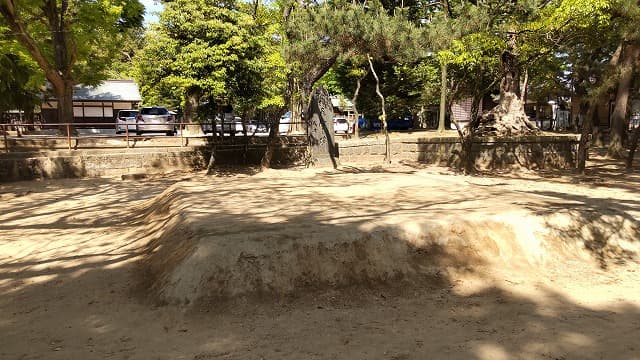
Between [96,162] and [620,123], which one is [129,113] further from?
[620,123]

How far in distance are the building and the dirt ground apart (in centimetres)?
2634

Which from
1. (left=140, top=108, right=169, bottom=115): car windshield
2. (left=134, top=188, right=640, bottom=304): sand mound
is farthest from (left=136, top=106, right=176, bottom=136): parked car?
(left=134, top=188, right=640, bottom=304): sand mound

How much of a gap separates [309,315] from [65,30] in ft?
57.0

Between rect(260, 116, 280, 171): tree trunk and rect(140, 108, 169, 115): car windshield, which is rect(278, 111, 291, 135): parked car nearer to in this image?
rect(260, 116, 280, 171): tree trunk

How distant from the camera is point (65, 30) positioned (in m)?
16.9

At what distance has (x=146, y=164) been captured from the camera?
1555cm

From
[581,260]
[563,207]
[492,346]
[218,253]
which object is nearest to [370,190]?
[563,207]

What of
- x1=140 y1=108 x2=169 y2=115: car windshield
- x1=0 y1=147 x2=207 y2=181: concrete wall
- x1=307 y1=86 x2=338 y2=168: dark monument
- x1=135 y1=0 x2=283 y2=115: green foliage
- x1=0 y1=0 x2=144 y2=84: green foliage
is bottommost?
x1=0 y1=147 x2=207 y2=181: concrete wall

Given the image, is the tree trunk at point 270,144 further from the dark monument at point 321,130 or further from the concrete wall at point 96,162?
the concrete wall at point 96,162

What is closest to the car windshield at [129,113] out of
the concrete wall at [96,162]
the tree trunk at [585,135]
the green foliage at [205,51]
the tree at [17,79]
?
the tree at [17,79]

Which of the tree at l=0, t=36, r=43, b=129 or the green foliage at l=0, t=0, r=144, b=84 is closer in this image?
the green foliage at l=0, t=0, r=144, b=84

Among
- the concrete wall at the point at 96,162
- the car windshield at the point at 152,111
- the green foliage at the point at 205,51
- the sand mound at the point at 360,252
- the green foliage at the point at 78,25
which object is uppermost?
the green foliage at the point at 78,25

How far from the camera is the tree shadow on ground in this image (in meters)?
3.88

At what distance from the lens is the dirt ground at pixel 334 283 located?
3.99 metres
